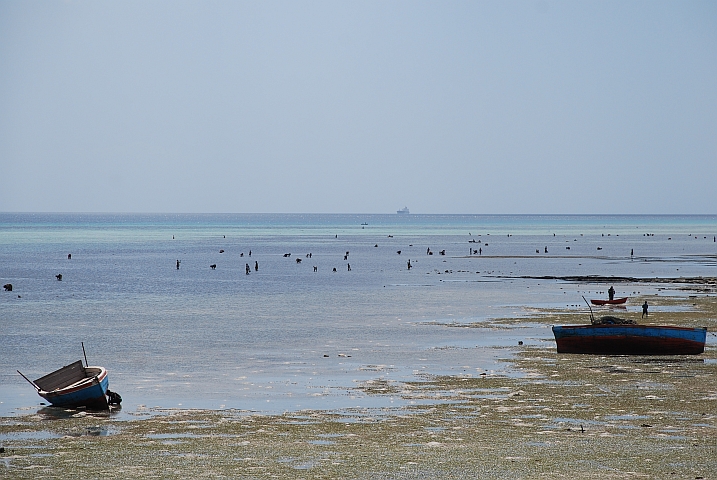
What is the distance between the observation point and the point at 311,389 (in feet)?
113

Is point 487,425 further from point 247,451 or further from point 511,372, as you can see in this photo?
point 511,372

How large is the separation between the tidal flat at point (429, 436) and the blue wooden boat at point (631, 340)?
543cm

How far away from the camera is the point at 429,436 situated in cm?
2539

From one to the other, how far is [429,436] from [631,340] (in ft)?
62.6

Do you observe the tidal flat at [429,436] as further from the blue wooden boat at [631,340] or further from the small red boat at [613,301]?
the small red boat at [613,301]

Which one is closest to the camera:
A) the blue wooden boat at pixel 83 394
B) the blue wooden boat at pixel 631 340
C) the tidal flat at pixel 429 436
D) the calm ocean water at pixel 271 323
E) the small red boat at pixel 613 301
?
the tidal flat at pixel 429 436

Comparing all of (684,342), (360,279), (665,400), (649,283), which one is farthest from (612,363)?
(360,279)

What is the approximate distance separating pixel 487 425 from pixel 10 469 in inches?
497

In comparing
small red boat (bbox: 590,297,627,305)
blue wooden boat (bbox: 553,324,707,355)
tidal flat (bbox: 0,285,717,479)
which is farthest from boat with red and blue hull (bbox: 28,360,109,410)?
small red boat (bbox: 590,297,627,305)

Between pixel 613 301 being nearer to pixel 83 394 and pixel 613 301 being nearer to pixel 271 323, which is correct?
pixel 271 323

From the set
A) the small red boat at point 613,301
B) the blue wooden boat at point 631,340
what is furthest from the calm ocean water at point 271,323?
the small red boat at point 613,301


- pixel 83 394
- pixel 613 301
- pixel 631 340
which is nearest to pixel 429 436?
pixel 83 394

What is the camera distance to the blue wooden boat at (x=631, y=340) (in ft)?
135

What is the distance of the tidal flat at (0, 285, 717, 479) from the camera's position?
21703 millimetres
